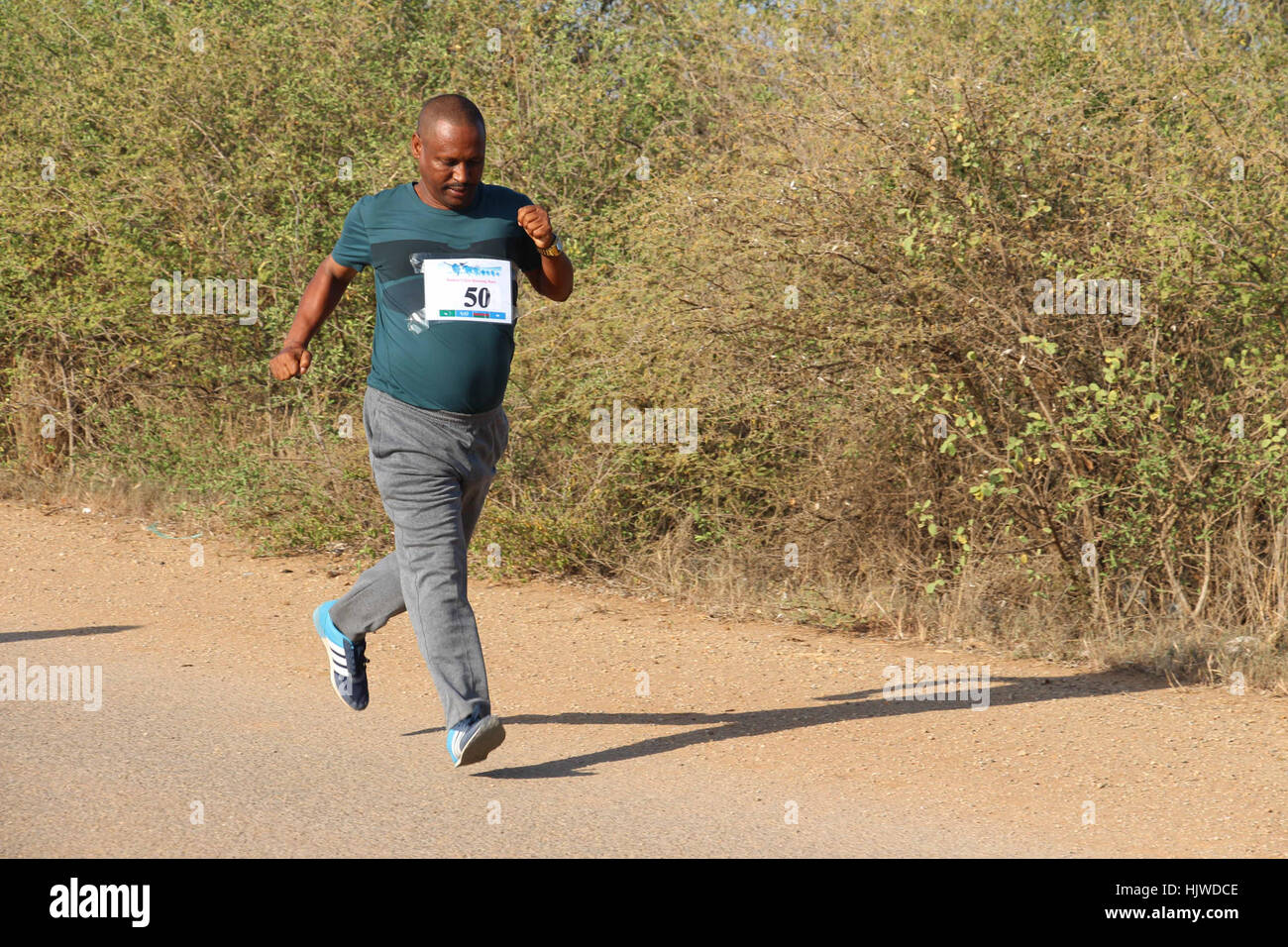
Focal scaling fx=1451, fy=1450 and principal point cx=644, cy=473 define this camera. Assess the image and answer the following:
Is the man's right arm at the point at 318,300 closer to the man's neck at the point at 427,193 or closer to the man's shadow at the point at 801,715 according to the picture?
the man's neck at the point at 427,193

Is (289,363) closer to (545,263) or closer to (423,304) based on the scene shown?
(423,304)

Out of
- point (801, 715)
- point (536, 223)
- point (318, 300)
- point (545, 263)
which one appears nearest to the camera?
point (536, 223)

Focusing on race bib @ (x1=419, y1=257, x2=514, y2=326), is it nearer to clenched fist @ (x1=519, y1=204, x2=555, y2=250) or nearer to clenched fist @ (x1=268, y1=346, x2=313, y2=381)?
clenched fist @ (x1=519, y1=204, x2=555, y2=250)

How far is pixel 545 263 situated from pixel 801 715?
2.10m

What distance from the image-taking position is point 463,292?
179 inches

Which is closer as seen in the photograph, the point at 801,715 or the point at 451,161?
the point at 451,161

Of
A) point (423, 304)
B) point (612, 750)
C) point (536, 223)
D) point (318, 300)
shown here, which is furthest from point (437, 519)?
point (612, 750)

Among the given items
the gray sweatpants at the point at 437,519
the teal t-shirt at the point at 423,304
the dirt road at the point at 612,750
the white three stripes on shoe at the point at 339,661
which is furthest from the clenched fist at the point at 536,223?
the dirt road at the point at 612,750

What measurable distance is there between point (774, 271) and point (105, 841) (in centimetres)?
460

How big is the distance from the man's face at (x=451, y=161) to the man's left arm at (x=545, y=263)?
0.19 metres

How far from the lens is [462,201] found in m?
4.62

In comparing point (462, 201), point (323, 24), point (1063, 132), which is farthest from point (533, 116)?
point (462, 201)

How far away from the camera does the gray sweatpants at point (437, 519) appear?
4641 mm

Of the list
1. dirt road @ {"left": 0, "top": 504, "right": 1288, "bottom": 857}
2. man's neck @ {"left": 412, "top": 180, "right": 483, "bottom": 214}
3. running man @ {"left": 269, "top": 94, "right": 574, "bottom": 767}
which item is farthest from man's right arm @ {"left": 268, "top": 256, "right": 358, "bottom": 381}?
dirt road @ {"left": 0, "top": 504, "right": 1288, "bottom": 857}
